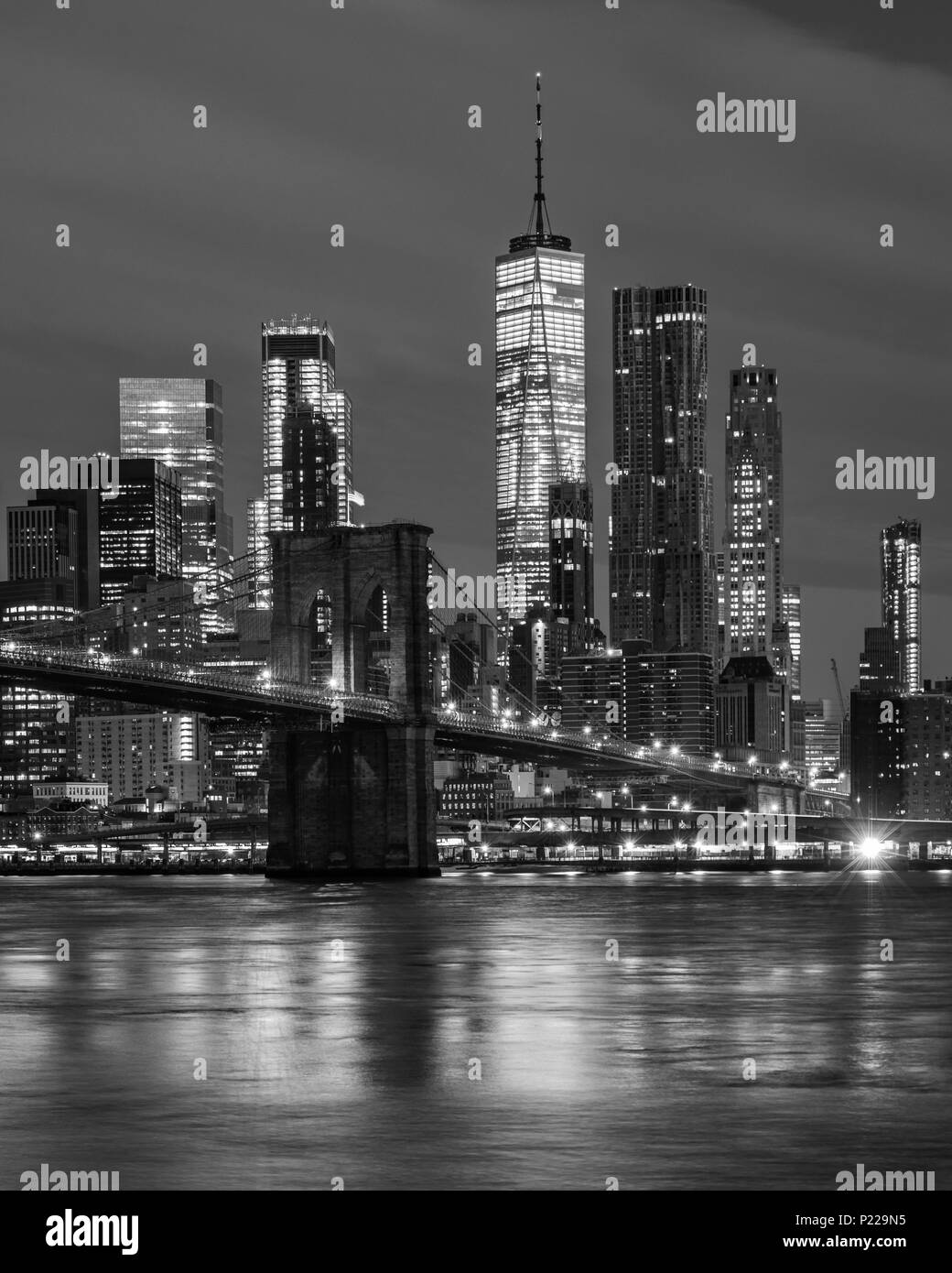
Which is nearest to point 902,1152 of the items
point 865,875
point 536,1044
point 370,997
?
point 536,1044

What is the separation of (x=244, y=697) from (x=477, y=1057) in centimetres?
7255

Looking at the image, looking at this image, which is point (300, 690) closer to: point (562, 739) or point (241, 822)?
point (562, 739)

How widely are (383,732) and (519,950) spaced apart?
5490cm

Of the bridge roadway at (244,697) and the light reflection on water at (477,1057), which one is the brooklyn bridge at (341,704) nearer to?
the bridge roadway at (244,697)

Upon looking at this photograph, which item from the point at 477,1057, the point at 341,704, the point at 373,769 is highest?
the point at 341,704

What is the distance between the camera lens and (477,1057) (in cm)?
2634

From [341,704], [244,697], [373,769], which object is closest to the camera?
[244,697]

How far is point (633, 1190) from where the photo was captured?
56.4 ft

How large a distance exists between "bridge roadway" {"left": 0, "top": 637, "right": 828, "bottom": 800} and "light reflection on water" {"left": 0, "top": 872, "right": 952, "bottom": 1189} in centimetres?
3645

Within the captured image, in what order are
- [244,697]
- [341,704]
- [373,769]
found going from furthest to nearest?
[373,769]
[341,704]
[244,697]

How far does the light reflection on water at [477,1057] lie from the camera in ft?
61.7

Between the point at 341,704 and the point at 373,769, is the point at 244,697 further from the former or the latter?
the point at 373,769

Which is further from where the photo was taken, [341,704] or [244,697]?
[341,704]

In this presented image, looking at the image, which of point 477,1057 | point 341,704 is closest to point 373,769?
point 341,704
